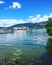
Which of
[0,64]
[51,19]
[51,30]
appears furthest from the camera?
[51,19]

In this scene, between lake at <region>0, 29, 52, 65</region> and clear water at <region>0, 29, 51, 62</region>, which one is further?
clear water at <region>0, 29, 51, 62</region>

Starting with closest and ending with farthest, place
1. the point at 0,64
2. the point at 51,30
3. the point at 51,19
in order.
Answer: the point at 0,64
the point at 51,30
the point at 51,19

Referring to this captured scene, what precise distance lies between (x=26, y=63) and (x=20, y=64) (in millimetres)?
1499

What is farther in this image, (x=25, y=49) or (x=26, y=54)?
(x=25, y=49)

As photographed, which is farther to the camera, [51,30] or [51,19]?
[51,19]

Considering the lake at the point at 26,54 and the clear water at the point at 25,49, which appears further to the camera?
the clear water at the point at 25,49

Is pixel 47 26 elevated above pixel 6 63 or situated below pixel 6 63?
above

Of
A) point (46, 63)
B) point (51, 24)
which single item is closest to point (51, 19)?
point (51, 24)

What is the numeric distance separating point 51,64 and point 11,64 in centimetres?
649

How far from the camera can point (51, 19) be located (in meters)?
113

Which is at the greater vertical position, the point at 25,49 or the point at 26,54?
the point at 25,49

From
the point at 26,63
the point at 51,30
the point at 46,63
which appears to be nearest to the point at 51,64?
the point at 46,63

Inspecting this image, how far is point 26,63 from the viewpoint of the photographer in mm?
37531

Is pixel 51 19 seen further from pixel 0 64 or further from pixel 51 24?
pixel 0 64
